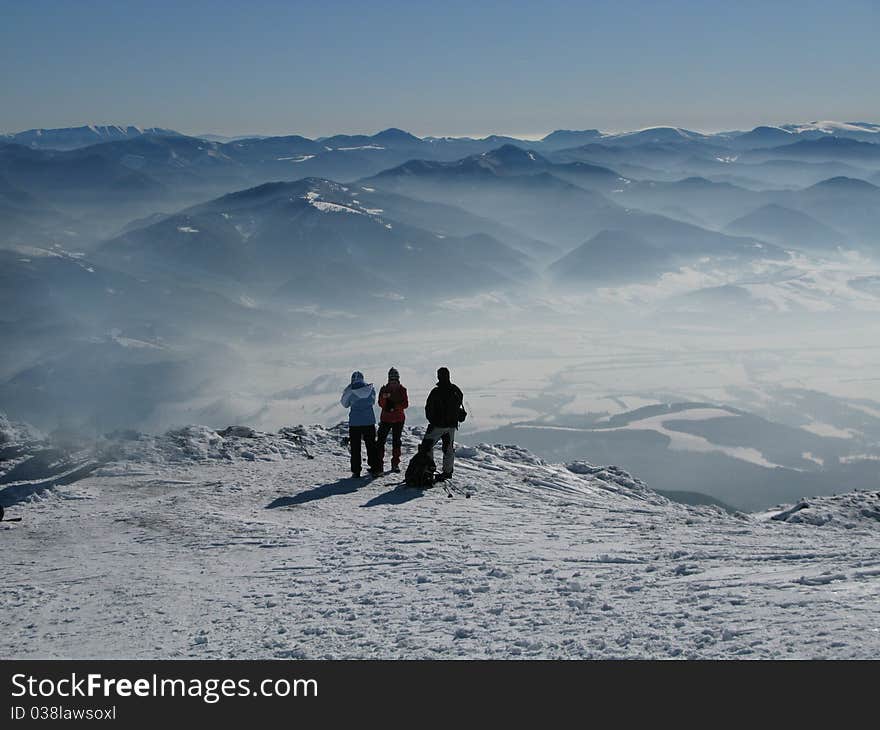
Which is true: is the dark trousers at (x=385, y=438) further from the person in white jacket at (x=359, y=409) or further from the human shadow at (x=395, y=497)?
the human shadow at (x=395, y=497)

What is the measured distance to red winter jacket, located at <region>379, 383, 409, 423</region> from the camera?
1260 cm

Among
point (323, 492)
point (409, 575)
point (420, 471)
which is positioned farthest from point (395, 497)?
point (409, 575)

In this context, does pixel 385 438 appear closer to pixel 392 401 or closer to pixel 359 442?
pixel 359 442

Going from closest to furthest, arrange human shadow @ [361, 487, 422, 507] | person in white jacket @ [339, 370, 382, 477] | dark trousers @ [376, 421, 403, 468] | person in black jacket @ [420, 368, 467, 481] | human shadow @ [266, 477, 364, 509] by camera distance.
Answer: human shadow @ [361, 487, 422, 507] → human shadow @ [266, 477, 364, 509] → person in black jacket @ [420, 368, 467, 481] → person in white jacket @ [339, 370, 382, 477] → dark trousers @ [376, 421, 403, 468]

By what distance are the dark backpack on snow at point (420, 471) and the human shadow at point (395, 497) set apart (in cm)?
16

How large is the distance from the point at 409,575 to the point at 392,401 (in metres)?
4.89

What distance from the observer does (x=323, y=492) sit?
40.2 ft

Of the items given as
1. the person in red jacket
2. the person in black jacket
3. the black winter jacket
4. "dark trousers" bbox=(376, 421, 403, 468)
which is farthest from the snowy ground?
the black winter jacket

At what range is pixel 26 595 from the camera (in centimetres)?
786

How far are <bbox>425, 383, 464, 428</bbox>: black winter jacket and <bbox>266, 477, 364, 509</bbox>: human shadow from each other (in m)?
1.66

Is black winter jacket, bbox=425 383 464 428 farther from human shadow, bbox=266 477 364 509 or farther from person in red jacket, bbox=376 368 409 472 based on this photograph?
human shadow, bbox=266 477 364 509

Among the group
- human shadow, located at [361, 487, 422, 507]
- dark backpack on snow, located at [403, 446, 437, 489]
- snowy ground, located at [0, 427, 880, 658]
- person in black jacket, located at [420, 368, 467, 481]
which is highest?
person in black jacket, located at [420, 368, 467, 481]
